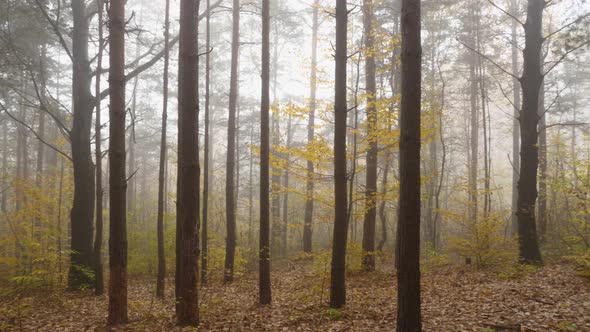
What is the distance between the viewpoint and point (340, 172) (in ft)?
25.5

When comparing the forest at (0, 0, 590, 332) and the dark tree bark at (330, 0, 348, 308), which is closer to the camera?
the forest at (0, 0, 590, 332)

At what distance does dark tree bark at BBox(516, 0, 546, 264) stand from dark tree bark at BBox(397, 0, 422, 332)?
753 centimetres

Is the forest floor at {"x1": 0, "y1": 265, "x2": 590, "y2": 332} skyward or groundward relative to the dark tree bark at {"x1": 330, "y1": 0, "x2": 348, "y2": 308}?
groundward

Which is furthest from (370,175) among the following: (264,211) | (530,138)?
(264,211)

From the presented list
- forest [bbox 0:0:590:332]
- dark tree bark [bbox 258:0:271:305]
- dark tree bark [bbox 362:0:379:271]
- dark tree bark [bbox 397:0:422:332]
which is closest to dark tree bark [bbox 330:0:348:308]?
forest [bbox 0:0:590:332]

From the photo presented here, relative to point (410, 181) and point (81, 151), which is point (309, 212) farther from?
point (410, 181)

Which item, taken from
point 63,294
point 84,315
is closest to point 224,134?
point 63,294

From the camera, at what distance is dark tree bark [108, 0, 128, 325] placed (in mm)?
6836

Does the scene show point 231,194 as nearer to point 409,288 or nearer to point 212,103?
point 409,288

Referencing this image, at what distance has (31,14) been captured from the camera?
38.5ft

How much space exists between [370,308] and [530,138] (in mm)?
7052

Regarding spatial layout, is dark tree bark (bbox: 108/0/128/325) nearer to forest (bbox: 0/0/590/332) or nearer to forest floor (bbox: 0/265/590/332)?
forest (bbox: 0/0/590/332)

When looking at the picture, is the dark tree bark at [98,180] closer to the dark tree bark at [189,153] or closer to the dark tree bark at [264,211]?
the dark tree bark at [189,153]

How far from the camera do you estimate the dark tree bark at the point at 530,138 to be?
1034 cm
